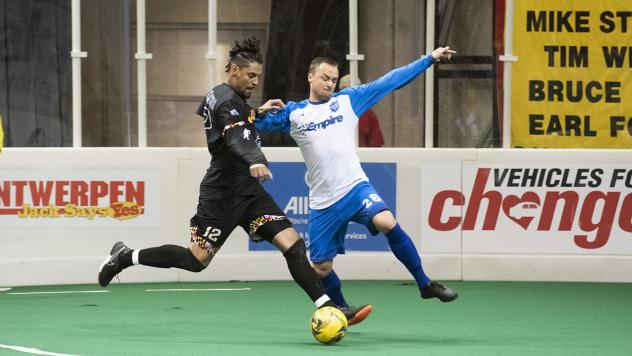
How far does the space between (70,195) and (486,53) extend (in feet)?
→ 15.1

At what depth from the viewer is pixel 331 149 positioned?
981 cm

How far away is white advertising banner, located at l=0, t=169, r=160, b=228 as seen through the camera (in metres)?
13.4

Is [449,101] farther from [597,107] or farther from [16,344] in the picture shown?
[16,344]

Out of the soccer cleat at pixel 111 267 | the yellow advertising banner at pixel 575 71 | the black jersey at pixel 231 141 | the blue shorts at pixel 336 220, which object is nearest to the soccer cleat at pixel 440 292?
the blue shorts at pixel 336 220

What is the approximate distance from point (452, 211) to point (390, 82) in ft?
14.1

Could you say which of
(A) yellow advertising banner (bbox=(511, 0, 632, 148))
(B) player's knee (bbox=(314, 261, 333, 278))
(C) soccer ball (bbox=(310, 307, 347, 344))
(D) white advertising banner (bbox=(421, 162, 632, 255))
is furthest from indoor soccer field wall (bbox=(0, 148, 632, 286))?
(C) soccer ball (bbox=(310, 307, 347, 344))

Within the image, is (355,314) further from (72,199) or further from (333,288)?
(72,199)

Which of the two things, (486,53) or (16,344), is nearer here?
(16,344)

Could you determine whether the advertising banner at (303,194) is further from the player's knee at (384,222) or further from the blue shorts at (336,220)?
the player's knee at (384,222)

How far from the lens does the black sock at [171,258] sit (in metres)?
9.57

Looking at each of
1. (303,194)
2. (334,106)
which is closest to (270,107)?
(334,106)

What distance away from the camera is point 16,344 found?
8.91m

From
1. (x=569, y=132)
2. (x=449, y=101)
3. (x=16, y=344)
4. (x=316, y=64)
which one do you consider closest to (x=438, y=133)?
(x=449, y=101)

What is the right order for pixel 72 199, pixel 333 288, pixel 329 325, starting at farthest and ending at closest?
pixel 72 199
pixel 333 288
pixel 329 325
